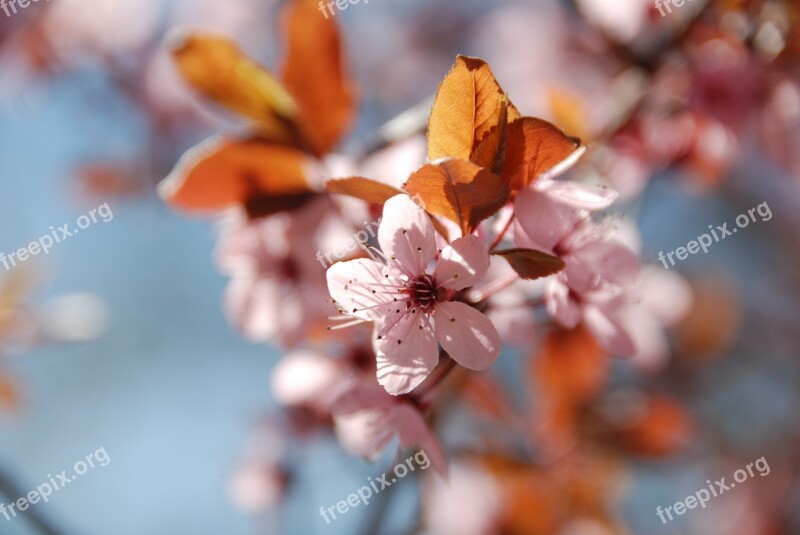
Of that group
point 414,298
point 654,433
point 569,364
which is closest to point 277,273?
point 414,298

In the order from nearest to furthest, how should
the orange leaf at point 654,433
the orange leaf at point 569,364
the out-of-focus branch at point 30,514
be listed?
1. the out-of-focus branch at point 30,514
2. the orange leaf at point 569,364
3. the orange leaf at point 654,433

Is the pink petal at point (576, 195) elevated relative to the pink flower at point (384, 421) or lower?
elevated

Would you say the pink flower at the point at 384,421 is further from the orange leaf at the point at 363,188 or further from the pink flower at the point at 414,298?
the orange leaf at the point at 363,188

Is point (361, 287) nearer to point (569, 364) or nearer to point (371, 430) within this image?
point (371, 430)

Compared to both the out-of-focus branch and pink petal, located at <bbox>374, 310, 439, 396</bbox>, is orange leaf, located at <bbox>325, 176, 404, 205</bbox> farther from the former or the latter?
the out-of-focus branch

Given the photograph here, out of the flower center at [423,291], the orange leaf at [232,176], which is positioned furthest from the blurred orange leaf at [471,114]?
the orange leaf at [232,176]

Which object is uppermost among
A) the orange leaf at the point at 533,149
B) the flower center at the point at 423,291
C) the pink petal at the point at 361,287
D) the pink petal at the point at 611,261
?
the orange leaf at the point at 533,149

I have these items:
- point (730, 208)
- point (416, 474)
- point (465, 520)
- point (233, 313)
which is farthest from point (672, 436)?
point (730, 208)

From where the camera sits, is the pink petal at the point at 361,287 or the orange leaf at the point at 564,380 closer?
the pink petal at the point at 361,287

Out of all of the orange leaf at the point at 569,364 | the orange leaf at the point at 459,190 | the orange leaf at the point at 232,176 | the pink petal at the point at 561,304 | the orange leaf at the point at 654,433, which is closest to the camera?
the orange leaf at the point at 459,190
